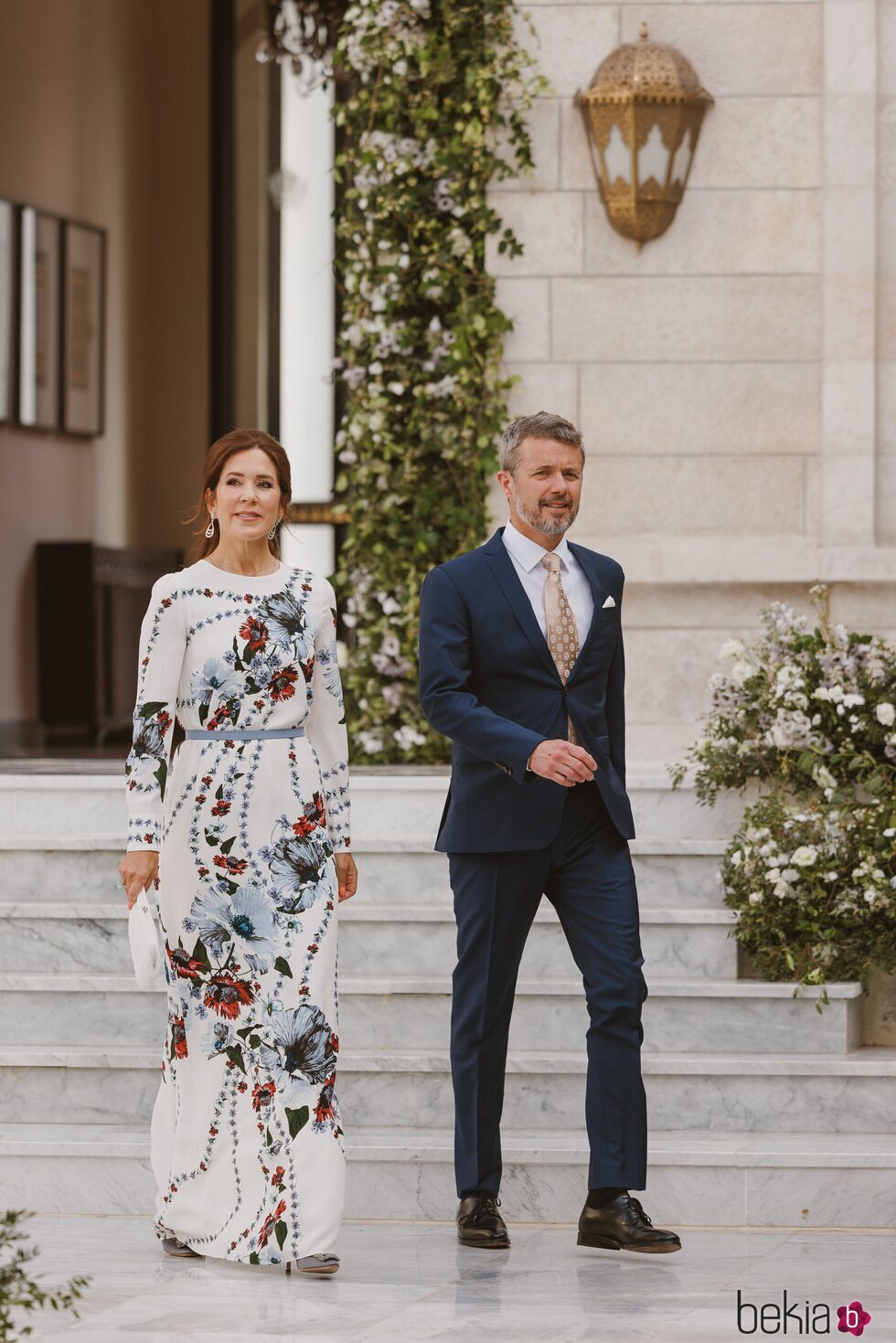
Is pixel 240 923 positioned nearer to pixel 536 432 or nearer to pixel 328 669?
pixel 328 669

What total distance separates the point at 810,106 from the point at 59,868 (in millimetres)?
3608

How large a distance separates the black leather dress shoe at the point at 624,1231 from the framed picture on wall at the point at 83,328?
706 centimetres

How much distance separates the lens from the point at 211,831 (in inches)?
154

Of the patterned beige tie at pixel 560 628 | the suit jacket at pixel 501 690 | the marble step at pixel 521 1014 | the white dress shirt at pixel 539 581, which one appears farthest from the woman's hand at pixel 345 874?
the marble step at pixel 521 1014

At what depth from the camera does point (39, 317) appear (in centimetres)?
982

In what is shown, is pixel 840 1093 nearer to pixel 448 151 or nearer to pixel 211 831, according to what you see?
pixel 211 831

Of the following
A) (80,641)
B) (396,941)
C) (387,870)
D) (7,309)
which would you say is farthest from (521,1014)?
(7,309)

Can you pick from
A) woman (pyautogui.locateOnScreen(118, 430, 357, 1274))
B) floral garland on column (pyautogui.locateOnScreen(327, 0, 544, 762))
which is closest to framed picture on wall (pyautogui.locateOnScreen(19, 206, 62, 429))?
floral garland on column (pyautogui.locateOnScreen(327, 0, 544, 762))

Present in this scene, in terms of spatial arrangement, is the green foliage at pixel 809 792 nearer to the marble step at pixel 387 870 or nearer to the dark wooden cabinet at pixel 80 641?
the marble step at pixel 387 870

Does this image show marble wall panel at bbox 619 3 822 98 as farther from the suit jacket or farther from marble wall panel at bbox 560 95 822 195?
the suit jacket

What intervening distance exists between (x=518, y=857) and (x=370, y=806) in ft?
5.82

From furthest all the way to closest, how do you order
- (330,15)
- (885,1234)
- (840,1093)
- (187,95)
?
(187,95)
(330,15)
(840,1093)
(885,1234)

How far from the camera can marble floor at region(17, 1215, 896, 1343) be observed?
135 inches

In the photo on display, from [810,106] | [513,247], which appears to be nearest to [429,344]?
[513,247]
